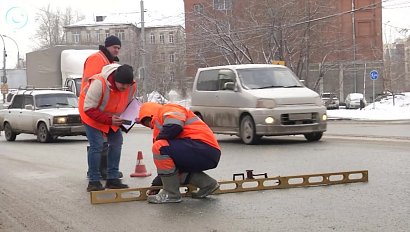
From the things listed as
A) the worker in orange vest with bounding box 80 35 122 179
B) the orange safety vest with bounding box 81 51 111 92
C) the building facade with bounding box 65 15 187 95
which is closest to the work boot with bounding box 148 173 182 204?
the worker in orange vest with bounding box 80 35 122 179

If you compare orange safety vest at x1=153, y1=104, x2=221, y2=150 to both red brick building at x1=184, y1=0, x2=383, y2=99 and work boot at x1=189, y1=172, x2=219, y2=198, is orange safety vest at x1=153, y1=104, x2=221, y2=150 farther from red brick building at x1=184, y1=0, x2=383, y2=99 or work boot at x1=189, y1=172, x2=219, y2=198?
red brick building at x1=184, y1=0, x2=383, y2=99

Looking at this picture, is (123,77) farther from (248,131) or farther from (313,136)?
(313,136)

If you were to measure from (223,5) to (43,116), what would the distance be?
89.3 ft

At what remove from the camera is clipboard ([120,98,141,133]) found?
7.70 metres

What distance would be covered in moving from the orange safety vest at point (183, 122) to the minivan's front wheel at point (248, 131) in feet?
21.2

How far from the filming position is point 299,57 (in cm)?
3712

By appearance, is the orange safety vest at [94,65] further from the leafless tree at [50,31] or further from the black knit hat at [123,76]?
the leafless tree at [50,31]

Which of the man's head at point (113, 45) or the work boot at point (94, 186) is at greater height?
the man's head at point (113, 45)

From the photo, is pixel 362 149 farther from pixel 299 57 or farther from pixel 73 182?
pixel 299 57

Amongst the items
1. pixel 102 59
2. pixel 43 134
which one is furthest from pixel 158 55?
pixel 102 59

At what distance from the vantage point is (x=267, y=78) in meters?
14.0

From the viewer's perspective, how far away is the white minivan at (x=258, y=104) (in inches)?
512

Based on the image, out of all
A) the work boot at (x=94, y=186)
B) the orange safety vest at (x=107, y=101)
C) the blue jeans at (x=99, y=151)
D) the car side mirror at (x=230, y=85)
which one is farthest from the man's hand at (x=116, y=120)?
the car side mirror at (x=230, y=85)

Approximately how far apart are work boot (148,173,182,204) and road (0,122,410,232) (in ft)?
0.38
